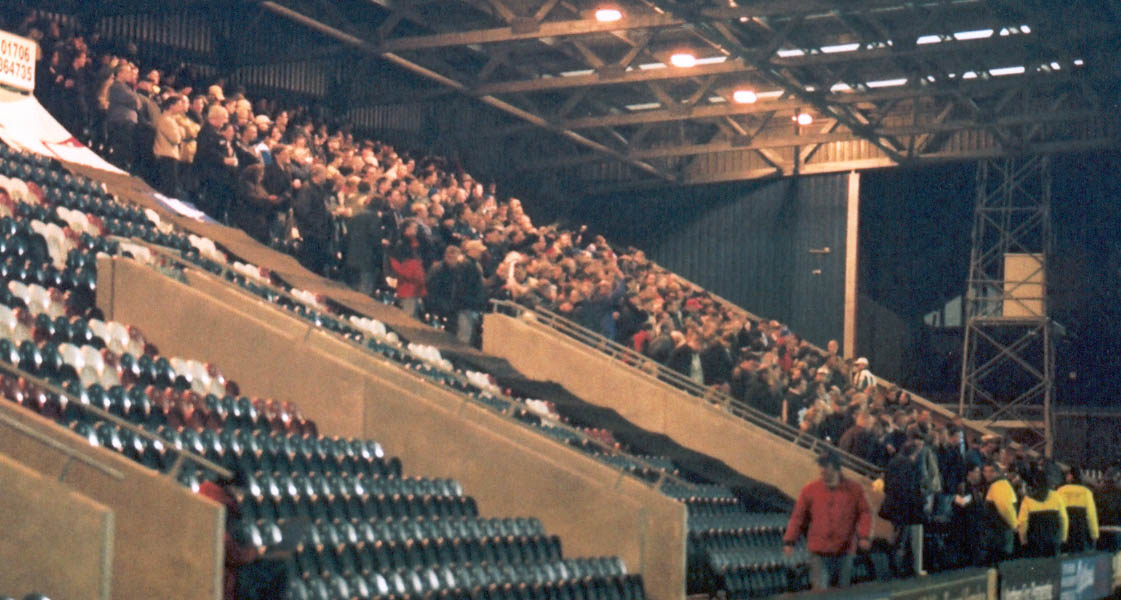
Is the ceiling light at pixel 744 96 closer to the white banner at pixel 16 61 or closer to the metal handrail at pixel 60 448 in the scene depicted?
the white banner at pixel 16 61

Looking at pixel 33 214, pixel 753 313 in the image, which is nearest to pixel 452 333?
pixel 33 214

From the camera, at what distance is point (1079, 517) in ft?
60.4

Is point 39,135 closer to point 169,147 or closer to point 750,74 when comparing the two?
point 169,147

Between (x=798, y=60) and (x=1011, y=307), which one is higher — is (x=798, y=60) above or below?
above

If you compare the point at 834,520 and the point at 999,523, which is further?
the point at 999,523

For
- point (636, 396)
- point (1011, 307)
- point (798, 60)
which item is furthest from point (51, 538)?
point (1011, 307)

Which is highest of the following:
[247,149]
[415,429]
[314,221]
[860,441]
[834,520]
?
[247,149]

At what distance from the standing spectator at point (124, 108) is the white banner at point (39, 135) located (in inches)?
16.7

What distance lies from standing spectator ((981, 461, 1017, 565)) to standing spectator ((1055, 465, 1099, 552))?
85 cm

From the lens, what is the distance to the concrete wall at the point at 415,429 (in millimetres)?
13914

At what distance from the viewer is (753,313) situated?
33.8m

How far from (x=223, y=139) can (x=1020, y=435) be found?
1913 centimetres

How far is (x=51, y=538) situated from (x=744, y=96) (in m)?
22.4

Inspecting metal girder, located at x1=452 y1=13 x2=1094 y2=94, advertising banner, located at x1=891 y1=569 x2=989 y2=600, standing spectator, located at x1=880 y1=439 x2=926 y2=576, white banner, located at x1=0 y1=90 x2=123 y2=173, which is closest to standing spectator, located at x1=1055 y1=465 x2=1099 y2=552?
standing spectator, located at x1=880 y1=439 x2=926 y2=576
